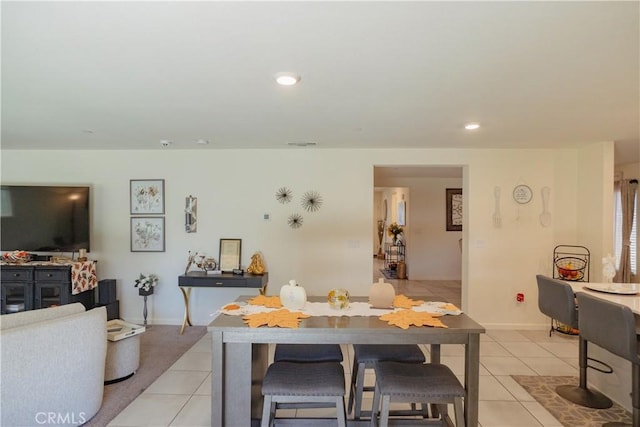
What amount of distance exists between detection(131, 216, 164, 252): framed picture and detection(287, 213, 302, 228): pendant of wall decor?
1.74m

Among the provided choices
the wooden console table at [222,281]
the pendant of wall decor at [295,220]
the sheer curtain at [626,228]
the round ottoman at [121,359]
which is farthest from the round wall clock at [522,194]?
the round ottoman at [121,359]

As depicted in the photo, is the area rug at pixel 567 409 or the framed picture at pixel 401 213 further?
the framed picture at pixel 401 213

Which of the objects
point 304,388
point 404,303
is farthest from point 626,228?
Result: point 304,388

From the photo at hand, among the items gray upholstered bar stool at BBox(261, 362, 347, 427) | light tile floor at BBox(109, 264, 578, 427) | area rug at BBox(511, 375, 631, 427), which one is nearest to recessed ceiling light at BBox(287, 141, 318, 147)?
light tile floor at BBox(109, 264, 578, 427)

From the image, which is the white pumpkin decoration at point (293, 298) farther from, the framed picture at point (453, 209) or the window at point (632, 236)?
the framed picture at point (453, 209)

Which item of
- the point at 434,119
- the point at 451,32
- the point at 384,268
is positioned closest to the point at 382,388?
the point at 451,32

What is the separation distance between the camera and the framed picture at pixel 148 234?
4.48 m

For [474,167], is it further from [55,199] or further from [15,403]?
[55,199]

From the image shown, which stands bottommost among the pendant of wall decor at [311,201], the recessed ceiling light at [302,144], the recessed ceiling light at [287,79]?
the pendant of wall decor at [311,201]

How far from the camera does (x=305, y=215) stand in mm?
4438

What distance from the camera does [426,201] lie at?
25.3 feet

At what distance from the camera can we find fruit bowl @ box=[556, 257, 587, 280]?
375 centimetres

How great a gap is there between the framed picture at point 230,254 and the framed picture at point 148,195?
3.24 ft

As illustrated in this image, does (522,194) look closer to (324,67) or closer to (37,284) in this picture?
(324,67)
